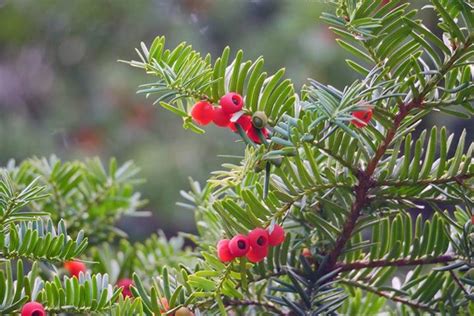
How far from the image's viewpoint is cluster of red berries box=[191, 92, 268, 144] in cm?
41

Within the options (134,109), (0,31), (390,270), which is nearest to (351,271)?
(390,270)

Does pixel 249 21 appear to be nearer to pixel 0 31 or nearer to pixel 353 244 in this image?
pixel 0 31

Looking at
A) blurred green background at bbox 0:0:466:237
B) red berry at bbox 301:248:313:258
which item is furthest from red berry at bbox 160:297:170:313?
blurred green background at bbox 0:0:466:237

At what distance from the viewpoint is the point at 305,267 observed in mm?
462

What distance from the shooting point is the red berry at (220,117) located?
41 cm

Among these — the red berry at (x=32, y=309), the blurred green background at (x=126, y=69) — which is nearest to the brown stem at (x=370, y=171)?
the red berry at (x=32, y=309)

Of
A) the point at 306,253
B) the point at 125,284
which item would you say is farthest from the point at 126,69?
the point at 306,253

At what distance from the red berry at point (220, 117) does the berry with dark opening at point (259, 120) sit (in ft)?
0.05

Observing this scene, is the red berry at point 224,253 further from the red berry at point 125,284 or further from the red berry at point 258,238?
the red berry at point 125,284

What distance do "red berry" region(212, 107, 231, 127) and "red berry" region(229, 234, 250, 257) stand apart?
0.21 feet

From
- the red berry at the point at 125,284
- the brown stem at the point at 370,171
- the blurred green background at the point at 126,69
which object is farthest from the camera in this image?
the blurred green background at the point at 126,69

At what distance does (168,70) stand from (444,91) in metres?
0.15

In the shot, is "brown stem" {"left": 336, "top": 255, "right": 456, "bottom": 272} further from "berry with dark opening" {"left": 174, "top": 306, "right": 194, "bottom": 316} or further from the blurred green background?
the blurred green background

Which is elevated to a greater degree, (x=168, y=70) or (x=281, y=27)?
(x=281, y=27)
